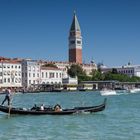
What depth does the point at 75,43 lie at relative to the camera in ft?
314

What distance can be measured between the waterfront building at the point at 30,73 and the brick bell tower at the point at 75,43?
1804 centimetres

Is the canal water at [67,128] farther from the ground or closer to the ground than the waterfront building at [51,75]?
closer to the ground

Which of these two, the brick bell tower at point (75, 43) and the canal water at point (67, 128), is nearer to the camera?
the canal water at point (67, 128)

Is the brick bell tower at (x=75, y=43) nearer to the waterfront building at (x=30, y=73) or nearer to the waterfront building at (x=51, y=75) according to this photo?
the waterfront building at (x=51, y=75)

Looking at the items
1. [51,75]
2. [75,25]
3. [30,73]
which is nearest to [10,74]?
[30,73]

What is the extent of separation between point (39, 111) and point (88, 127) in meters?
3.90

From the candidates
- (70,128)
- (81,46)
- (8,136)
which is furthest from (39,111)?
(81,46)

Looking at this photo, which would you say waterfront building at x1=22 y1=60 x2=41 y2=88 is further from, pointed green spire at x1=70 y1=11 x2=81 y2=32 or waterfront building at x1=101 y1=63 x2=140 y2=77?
waterfront building at x1=101 y1=63 x2=140 y2=77

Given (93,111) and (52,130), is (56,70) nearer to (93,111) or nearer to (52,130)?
(93,111)

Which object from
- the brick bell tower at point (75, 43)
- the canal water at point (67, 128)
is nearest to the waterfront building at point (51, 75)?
the brick bell tower at point (75, 43)

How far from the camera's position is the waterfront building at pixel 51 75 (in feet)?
259

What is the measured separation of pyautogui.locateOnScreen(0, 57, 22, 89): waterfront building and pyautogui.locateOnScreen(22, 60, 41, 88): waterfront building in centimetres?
79

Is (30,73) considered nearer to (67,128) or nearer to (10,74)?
(10,74)

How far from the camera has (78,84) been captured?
262ft
